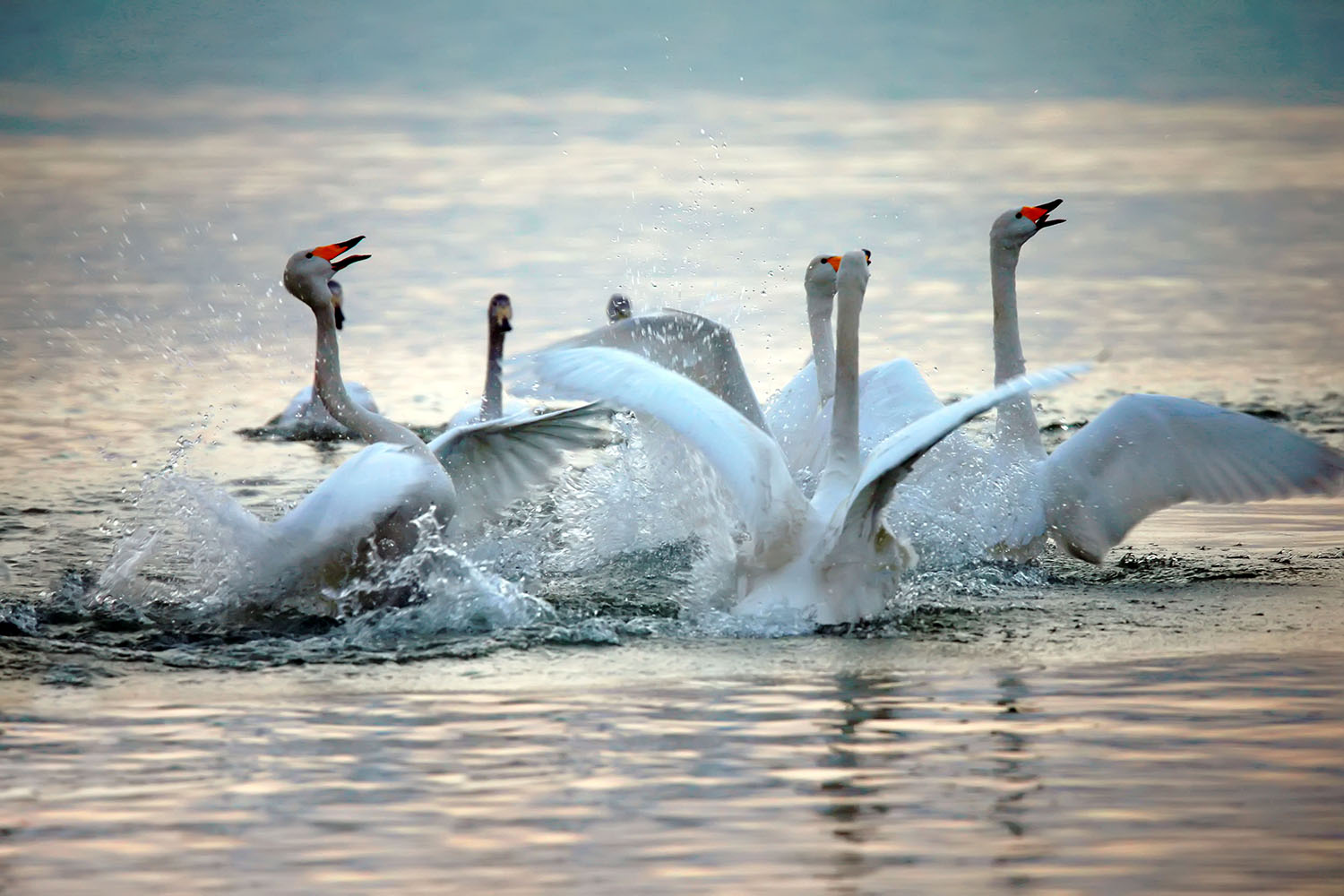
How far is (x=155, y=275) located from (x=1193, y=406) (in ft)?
49.4

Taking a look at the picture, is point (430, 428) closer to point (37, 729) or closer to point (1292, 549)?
point (1292, 549)

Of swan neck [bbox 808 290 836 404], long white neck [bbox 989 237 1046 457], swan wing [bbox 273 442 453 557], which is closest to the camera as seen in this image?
swan wing [bbox 273 442 453 557]

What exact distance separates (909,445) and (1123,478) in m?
2.56

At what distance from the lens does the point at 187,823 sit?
17.2 ft

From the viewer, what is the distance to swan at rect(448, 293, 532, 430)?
39.3 feet

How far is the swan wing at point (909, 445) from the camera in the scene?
255 inches

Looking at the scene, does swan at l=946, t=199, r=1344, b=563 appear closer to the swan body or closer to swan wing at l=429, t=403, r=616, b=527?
the swan body

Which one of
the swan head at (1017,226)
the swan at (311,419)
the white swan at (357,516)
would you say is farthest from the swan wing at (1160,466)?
Result: the swan at (311,419)

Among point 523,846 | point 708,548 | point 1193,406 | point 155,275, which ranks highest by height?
point 155,275

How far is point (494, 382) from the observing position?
1237cm

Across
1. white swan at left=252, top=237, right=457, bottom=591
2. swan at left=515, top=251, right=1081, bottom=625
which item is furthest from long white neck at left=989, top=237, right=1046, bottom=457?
white swan at left=252, top=237, right=457, bottom=591

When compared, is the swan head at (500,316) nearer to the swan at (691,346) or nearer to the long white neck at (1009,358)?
the swan at (691,346)

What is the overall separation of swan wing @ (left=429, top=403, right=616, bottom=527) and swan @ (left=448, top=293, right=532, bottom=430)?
80.4 inches

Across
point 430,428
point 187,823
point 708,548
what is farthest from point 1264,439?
point 430,428
